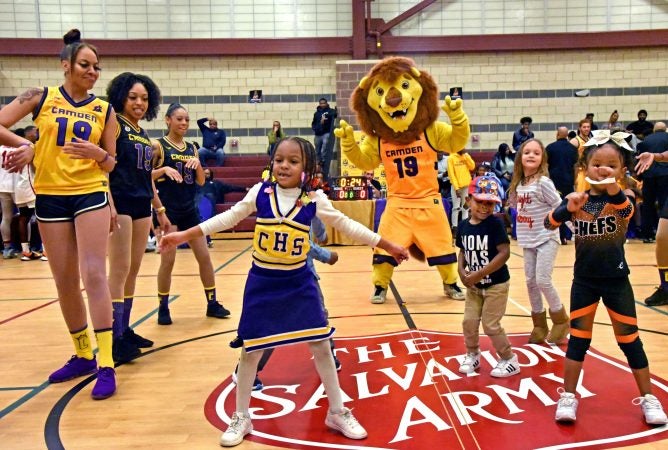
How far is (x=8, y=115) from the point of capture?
3.20 metres

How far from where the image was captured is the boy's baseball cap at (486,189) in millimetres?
3428

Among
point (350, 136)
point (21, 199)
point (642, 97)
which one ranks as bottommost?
point (21, 199)

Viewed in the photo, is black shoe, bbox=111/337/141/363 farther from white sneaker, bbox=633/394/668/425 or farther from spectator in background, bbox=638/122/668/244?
spectator in background, bbox=638/122/668/244

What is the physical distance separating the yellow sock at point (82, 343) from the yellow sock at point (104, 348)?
1.07 feet

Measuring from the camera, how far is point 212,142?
14.7 m

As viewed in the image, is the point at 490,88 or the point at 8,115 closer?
the point at 8,115

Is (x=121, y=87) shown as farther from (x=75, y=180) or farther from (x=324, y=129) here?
(x=324, y=129)

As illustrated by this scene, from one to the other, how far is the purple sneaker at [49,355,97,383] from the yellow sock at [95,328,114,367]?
392 millimetres

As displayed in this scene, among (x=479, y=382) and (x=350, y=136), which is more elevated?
Result: (x=350, y=136)

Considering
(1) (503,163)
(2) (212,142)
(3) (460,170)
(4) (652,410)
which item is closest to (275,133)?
(2) (212,142)

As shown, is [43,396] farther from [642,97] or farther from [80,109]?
[642,97]

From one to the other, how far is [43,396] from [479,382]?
8.14 feet

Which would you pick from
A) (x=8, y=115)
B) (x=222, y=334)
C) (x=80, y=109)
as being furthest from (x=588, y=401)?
(x=8, y=115)

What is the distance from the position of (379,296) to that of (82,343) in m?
2.86
